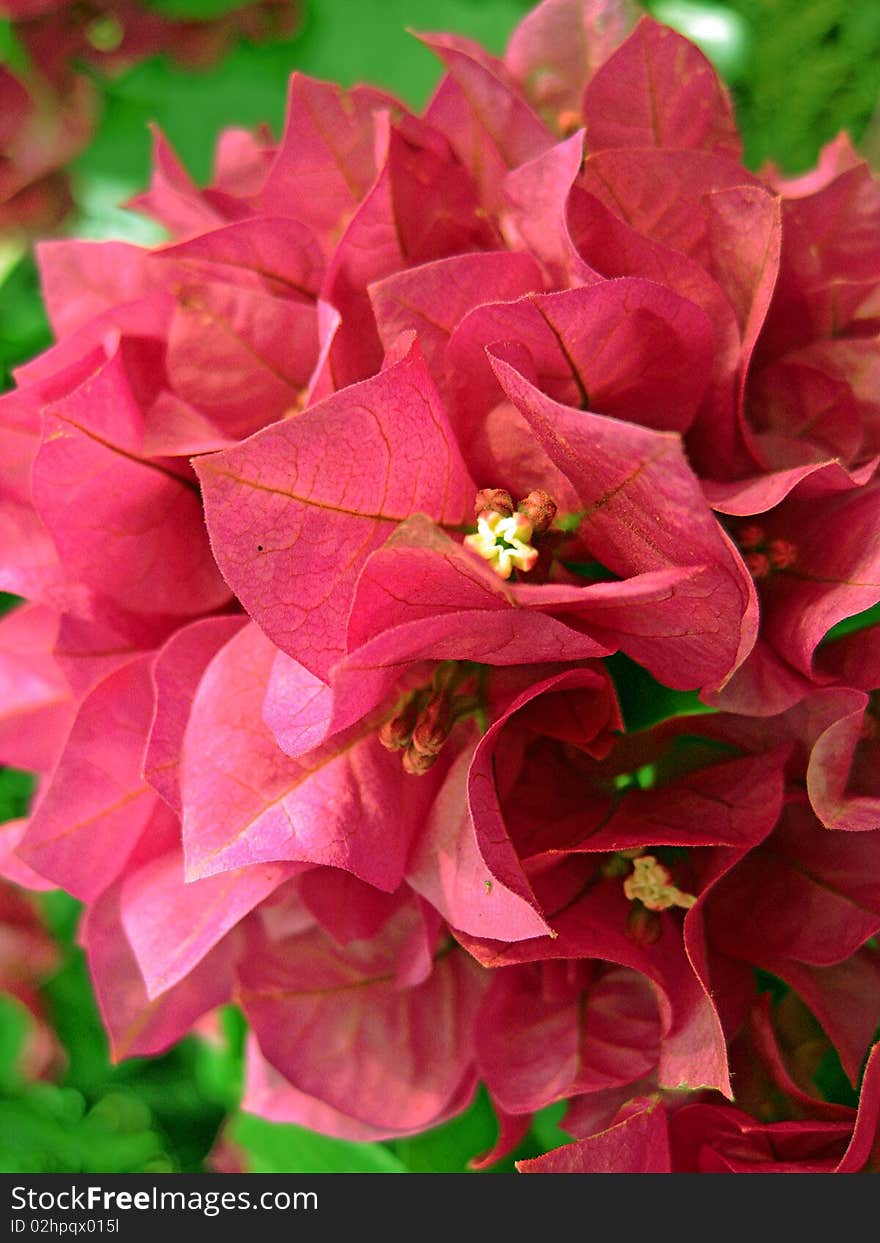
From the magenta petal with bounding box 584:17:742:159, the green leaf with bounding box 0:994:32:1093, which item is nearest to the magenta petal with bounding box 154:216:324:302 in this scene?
the magenta petal with bounding box 584:17:742:159

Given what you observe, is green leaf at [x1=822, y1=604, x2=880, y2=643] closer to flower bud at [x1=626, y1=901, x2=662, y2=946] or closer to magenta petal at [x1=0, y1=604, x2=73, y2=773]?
flower bud at [x1=626, y1=901, x2=662, y2=946]

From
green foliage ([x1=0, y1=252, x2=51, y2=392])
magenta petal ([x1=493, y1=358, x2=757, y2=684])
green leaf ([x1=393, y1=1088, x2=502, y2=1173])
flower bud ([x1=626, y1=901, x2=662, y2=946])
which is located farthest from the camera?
green foliage ([x1=0, y1=252, x2=51, y2=392])

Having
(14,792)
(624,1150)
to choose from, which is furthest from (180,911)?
(14,792)

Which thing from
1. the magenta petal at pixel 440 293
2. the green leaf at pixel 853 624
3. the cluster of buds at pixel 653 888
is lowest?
the cluster of buds at pixel 653 888

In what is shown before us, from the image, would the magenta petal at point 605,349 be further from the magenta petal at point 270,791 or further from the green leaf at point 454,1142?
the green leaf at point 454,1142

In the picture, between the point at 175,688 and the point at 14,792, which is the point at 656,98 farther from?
the point at 14,792

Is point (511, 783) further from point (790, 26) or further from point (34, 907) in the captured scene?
point (790, 26)

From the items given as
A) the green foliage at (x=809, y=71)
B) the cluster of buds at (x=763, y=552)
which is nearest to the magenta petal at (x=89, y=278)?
the cluster of buds at (x=763, y=552)
